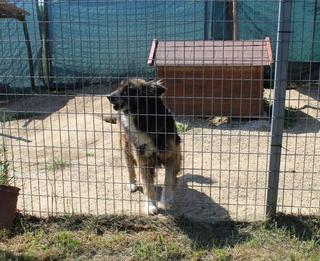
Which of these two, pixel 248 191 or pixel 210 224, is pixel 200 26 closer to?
pixel 248 191

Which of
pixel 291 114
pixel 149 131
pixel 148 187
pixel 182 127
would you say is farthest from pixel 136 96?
pixel 291 114

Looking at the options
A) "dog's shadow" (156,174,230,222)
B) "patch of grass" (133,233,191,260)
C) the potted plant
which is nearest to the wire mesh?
"dog's shadow" (156,174,230,222)

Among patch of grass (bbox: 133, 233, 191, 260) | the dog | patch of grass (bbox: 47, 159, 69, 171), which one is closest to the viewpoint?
patch of grass (bbox: 133, 233, 191, 260)

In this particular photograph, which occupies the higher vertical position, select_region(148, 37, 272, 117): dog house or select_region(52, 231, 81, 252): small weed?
select_region(148, 37, 272, 117): dog house

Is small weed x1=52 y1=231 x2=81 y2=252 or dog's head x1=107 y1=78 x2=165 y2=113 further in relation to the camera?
dog's head x1=107 y1=78 x2=165 y2=113

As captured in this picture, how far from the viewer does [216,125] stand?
7.44 m

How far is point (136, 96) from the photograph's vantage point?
411cm

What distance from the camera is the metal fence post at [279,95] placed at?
12.0ft

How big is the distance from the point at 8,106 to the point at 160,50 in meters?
3.89

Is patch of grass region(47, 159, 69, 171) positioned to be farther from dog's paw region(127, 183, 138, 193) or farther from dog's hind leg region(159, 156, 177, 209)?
dog's hind leg region(159, 156, 177, 209)

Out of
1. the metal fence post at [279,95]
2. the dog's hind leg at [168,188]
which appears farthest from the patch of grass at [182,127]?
the metal fence post at [279,95]

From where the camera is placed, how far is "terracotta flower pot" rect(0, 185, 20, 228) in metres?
4.03

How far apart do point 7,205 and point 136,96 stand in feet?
4.95

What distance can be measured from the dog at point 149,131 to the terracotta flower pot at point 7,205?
3.90ft
